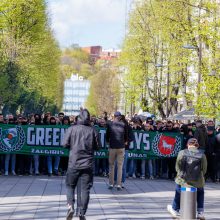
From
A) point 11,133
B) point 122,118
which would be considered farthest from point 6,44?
point 122,118

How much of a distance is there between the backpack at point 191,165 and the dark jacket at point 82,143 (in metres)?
1.58

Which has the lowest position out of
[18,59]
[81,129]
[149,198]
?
[149,198]

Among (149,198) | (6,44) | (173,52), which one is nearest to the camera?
(149,198)

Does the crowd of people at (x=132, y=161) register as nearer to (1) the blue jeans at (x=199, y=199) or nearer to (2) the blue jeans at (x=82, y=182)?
(1) the blue jeans at (x=199, y=199)

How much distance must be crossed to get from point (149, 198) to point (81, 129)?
5.26 meters

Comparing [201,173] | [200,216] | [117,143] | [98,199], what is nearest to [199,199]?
[200,216]

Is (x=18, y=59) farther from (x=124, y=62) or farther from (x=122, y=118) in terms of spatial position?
(x=122, y=118)

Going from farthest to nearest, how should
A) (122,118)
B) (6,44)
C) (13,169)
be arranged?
(6,44)
(13,169)
(122,118)

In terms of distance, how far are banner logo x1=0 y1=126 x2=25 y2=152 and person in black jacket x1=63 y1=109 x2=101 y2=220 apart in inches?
442

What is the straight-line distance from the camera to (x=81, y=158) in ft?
42.6

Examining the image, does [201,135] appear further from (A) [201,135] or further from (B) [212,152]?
(B) [212,152]

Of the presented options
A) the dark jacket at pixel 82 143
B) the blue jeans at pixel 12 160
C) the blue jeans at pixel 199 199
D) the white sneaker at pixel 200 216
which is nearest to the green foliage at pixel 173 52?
→ the blue jeans at pixel 12 160

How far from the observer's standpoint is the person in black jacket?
1289 centimetres

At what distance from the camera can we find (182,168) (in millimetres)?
13672
